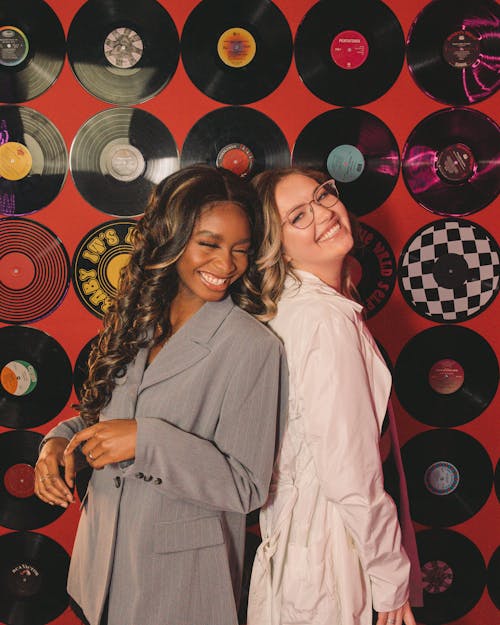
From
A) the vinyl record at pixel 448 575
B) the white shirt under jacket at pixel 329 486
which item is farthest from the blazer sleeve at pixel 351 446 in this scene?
the vinyl record at pixel 448 575

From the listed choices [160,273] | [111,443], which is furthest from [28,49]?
[111,443]

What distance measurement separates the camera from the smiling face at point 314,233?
1308 mm

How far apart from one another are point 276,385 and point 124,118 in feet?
3.78

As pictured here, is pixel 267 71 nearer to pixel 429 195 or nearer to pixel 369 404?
pixel 429 195

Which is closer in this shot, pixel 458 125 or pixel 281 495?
pixel 281 495

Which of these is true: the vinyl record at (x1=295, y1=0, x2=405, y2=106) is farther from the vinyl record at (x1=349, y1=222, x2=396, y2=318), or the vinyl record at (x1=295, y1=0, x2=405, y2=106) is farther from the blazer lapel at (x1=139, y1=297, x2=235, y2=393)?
the blazer lapel at (x1=139, y1=297, x2=235, y2=393)

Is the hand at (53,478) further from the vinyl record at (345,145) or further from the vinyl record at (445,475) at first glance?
the vinyl record at (445,475)

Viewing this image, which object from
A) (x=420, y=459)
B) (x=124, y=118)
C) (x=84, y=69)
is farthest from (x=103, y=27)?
(x=420, y=459)

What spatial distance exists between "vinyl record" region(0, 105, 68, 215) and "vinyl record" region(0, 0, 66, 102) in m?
0.07

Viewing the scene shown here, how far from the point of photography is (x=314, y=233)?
1305 millimetres

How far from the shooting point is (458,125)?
1825 millimetres

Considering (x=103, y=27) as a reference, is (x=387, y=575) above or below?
below

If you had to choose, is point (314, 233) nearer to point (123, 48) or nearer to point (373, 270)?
point (373, 270)

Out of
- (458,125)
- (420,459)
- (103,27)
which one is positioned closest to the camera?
(103,27)
